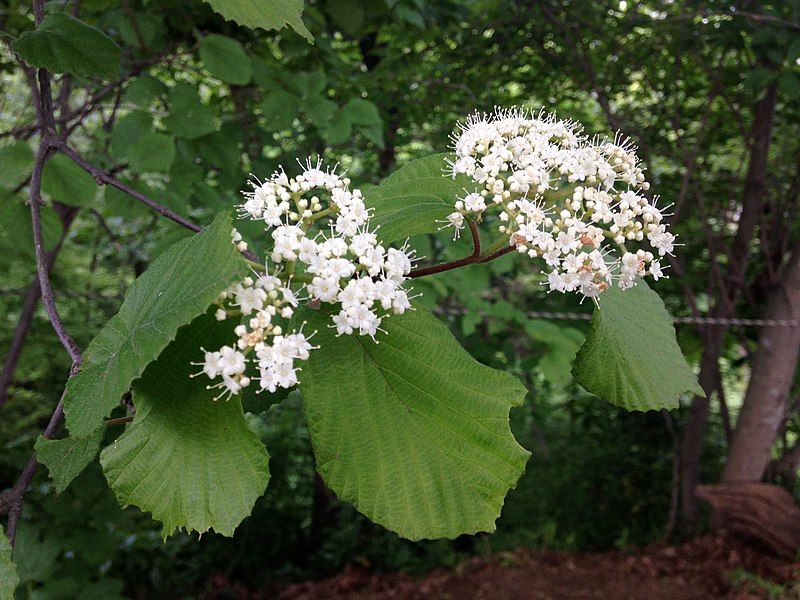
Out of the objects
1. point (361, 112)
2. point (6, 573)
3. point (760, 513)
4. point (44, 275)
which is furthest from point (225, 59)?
point (760, 513)

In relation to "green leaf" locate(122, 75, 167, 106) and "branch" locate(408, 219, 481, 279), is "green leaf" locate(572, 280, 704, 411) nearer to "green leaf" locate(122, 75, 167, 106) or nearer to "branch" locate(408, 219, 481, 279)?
"branch" locate(408, 219, 481, 279)

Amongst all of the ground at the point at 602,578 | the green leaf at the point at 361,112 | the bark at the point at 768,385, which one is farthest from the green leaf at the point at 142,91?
the bark at the point at 768,385

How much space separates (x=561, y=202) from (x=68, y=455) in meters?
0.76

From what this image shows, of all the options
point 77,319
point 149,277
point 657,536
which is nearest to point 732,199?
point 657,536

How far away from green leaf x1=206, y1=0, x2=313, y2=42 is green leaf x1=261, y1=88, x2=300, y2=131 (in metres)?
1.01

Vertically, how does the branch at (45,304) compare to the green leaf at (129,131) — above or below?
below

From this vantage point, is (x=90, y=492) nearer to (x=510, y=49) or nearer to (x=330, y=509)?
(x=330, y=509)

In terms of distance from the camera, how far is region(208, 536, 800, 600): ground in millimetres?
2934

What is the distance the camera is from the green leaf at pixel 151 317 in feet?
2.08

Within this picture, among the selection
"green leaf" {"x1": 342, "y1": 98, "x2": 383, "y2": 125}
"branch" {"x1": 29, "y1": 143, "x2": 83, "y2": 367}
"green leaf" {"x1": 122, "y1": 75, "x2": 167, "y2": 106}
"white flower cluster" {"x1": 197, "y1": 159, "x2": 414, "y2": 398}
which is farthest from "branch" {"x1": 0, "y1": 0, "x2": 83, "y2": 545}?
"green leaf" {"x1": 342, "y1": 98, "x2": 383, "y2": 125}

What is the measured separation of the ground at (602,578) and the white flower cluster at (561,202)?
2.56m

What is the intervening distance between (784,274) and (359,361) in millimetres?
3118

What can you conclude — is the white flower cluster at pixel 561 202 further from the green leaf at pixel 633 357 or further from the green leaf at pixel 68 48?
the green leaf at pixel 68 48

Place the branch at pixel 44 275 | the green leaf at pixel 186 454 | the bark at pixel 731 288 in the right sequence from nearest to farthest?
1. the green leaf at pixel 186 454
2. the branch at pixel 44 275
3. the bark at pixel 731 288
